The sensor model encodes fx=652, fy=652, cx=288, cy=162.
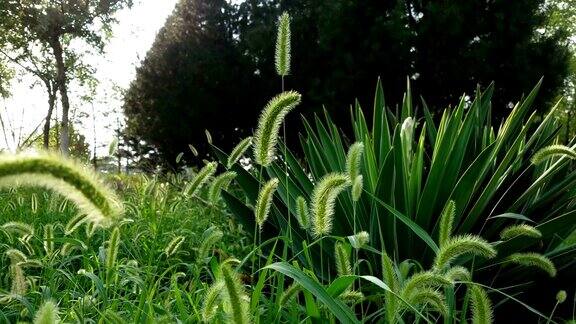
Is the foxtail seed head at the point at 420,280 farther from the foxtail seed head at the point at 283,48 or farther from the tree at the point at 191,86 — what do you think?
the tree at the point at 191,86

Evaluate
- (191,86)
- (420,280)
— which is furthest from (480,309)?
(191,86)

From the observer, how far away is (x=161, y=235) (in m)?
3.86

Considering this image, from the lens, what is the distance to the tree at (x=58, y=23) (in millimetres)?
22531

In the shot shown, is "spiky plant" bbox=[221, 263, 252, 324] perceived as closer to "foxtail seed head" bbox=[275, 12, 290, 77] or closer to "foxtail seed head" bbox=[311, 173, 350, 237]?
"foxtail seed head" bbox=[311, 173, 350, 237]

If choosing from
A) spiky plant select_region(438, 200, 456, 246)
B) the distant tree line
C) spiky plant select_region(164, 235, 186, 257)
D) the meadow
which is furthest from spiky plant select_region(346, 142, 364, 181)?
the distant tree line

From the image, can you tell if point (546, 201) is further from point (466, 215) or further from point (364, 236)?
point (364, 236)

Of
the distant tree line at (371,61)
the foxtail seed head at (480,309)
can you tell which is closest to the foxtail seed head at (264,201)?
the foxtail seed head at (480,309)

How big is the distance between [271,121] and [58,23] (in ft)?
75.4

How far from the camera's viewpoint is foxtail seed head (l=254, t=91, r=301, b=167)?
168 cm

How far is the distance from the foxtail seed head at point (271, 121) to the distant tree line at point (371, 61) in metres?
12.2

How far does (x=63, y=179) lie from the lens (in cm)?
90

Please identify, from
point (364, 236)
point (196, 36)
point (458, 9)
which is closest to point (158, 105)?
point (196, 36)

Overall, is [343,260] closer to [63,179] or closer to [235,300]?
[235,300]

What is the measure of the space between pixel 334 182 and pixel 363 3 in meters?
13.7
